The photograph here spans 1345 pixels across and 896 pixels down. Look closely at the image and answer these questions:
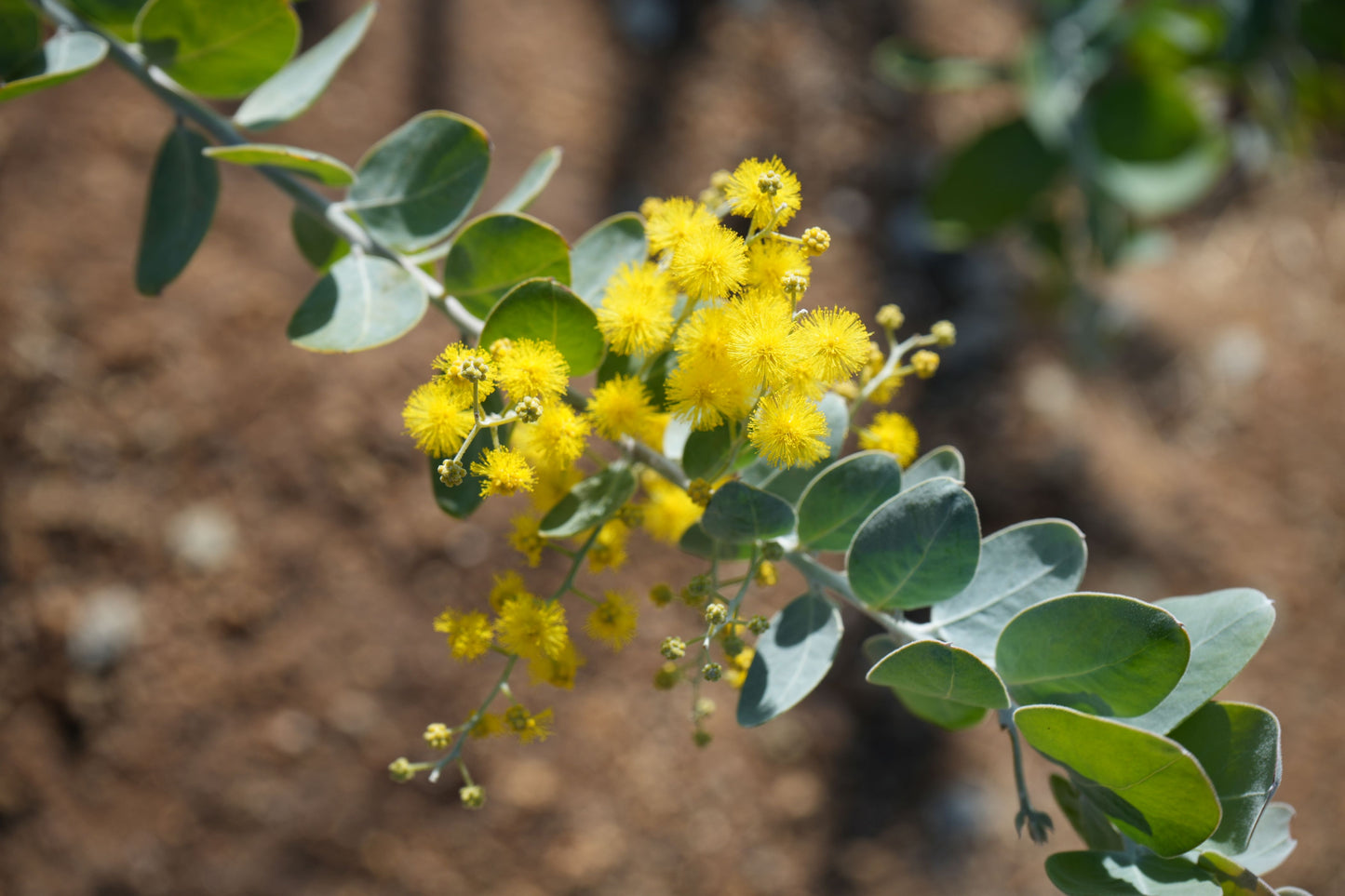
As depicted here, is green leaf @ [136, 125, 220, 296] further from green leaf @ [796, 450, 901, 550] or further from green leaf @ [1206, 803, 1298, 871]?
green leaf @ [1206, 803, 1298, 871]

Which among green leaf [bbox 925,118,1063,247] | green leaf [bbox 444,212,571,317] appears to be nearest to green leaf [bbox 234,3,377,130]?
green leaf [bbox 444,212,571,317]

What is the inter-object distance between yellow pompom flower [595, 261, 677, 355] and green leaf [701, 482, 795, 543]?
194 mm

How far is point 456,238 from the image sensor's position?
1.13 m

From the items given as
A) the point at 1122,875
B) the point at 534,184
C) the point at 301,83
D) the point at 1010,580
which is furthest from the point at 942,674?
the point at 301,83

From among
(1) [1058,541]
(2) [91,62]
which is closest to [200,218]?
(2) [91,62]

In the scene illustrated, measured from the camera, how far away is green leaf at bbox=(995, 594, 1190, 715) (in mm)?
889

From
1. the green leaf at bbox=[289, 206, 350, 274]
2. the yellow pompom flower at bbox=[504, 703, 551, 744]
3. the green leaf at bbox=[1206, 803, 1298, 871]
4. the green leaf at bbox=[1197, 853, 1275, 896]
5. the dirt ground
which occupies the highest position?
the green leaf at bbox=[289, 206, 350, 274]

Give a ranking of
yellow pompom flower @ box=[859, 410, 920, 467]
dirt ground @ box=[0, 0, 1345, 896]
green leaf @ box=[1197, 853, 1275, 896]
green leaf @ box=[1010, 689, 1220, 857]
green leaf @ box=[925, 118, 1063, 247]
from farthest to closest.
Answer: green leaf @ box=[925, 118, 1063, 247]
dirt ground @ box=[0, 0, 1345, 896]
yellow pompom flower @ box=[859, 410, 920, 467]
green leaf @ box=[1197, 853, 1275, 896]
green leaf @ box=[1010, 689, 1220, 857]

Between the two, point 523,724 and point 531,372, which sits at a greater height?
point 531,372

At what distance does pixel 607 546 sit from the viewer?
3.76 ft

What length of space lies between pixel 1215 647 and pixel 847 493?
0.46m

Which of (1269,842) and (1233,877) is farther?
(1269,842)

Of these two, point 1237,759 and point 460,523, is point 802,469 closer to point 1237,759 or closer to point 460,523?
point 1237,759

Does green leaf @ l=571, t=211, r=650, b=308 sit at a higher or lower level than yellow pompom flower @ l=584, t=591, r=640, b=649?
higher
